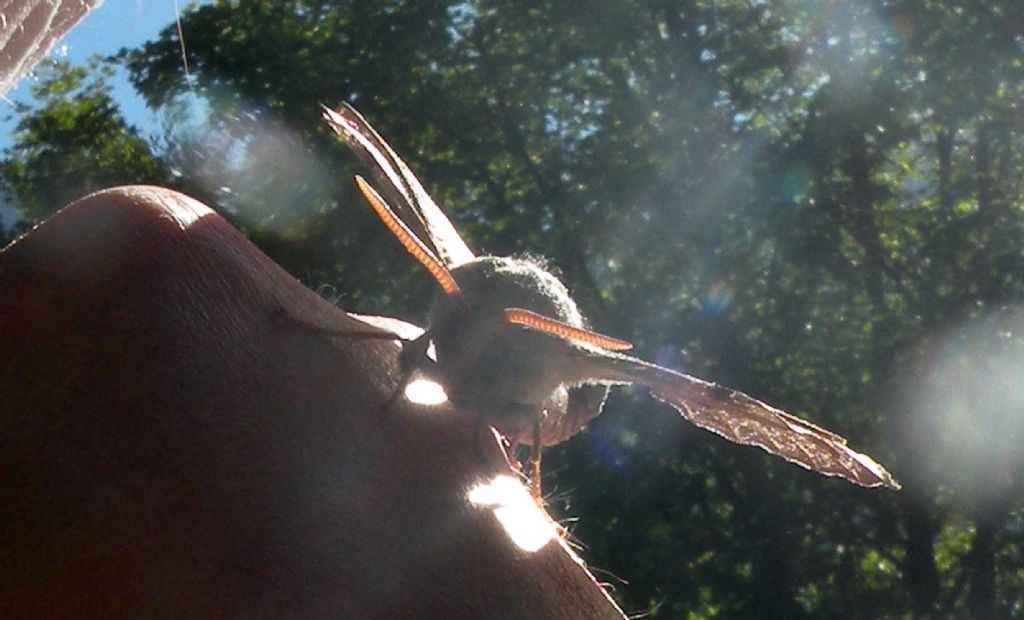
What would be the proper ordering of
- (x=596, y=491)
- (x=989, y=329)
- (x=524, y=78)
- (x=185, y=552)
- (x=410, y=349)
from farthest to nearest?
(x=524, y=78), (x=989, y=329), (x=596, y=491), (x=410, y=349), (x=185, y=552)

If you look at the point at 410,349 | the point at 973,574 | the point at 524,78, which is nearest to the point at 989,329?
the point at 973,574

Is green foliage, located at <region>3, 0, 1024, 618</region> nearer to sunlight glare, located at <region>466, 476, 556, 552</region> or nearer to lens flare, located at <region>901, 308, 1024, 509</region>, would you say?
lens flare, located at <region>901, 308, 1024, 509</region>

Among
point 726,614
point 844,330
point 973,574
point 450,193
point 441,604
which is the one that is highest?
point 441,604

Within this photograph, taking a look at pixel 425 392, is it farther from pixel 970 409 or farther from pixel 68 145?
pixel 68 145

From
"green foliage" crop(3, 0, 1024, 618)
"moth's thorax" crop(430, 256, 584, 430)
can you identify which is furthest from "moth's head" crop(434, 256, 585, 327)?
"green foliage" crop(3, 0, 1024, 618)

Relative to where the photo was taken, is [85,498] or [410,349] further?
[410,349]

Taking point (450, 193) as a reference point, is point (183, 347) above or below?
above

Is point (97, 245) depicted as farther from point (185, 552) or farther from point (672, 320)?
point (672, 320)
